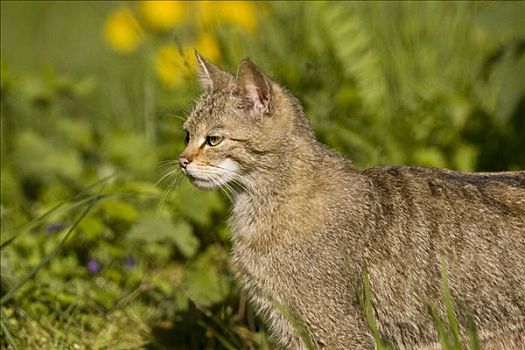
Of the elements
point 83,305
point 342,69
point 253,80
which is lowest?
point 83,305

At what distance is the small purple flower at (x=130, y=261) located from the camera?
543 centimetres

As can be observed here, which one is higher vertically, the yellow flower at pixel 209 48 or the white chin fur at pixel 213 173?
the yellow flower at pixel 209 48

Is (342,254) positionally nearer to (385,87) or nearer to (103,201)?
(103,201)

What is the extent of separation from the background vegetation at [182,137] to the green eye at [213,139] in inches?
18.8

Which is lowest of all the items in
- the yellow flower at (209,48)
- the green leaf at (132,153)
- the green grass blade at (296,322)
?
the green grass blade at (296,322)

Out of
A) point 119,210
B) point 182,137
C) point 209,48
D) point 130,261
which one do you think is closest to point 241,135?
point 119,210

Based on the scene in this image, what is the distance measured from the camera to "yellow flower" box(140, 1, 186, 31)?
23.7ft

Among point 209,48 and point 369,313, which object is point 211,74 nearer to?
point 369,313

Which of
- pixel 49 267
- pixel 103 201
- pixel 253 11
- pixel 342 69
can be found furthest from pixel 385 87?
pixel 49 267

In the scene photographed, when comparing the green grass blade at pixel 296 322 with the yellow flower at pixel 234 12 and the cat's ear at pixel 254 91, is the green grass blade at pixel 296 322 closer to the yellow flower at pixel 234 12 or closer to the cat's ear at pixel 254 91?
the cat's ear at pixel 254 91

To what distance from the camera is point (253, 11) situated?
687cm

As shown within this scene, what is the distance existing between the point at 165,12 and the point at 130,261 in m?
2.36

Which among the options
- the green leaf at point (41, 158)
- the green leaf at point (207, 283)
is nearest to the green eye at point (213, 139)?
the green leaf at point (207, 283)

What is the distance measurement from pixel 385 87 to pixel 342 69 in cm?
26
